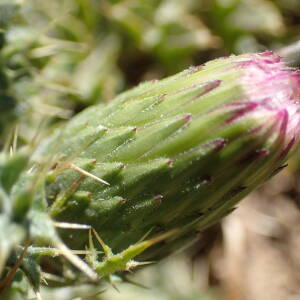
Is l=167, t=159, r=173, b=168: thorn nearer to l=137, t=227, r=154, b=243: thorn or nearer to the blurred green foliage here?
l=137, t=227, r=154, b=243: thorn

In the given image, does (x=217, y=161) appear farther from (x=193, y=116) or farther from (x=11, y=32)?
(x=11, y=32)

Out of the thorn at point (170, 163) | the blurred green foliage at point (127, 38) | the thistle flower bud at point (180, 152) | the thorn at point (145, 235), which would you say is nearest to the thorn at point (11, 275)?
the thistle flower bud at point (180, 152)

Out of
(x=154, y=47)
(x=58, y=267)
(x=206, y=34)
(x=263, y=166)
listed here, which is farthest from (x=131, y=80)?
(x=263, y=166)

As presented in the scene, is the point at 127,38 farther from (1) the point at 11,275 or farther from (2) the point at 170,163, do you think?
(1) the point at 11,275

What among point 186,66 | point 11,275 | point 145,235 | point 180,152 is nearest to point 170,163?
point 180,152

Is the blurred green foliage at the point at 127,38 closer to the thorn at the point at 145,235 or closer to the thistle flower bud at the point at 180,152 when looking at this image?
the thistle flower bud at the point at 180,152

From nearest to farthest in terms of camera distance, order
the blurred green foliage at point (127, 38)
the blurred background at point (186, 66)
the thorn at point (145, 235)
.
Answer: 1. the thorn at point (145, 235)
2. the blurred green foliage at point (127, 38)
3. the blurred background at point (186, 66)
